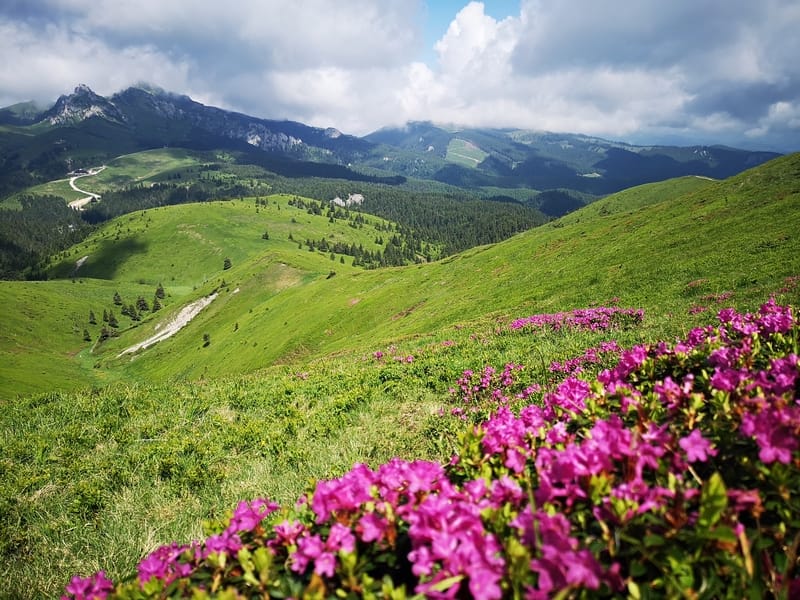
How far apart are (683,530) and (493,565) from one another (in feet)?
3.31

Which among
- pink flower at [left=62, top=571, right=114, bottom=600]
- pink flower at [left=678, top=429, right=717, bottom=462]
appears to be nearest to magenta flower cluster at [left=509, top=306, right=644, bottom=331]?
pink flower at [left=678, top=429, right=717, bottom=462]

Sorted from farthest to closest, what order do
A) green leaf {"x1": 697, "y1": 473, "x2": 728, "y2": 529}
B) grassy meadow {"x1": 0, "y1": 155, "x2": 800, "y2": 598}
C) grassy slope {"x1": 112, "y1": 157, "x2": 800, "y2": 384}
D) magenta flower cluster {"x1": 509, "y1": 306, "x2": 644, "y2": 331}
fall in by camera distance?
→ grassy slope {"x1": 112, "y1": 157, "x2": 800, "y2": 384}, magenta flower cluster {"x1": 509, "y1": 306, "x2": 644, "y2": 331}, grassy meadow {"x1": 0, "y1": 155, "x2": 800, "y2": 598}, green leaf {"x1": 697, "y1": 473, "x2": 728, "y2": 529}

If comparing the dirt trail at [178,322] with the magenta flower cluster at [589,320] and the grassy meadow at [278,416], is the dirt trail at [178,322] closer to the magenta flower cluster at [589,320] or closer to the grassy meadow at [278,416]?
the grassy meadow at [278,416]

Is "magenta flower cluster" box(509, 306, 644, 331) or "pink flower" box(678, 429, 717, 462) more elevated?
"pink flower" box(678, 429, 717, 462)

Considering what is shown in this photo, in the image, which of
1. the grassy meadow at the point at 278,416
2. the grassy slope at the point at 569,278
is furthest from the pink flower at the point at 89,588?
the grassy slope at the point at 569,278

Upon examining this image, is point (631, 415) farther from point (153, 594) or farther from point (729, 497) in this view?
point (153, 594)

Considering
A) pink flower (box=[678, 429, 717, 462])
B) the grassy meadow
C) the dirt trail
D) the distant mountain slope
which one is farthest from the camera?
the dirt trail

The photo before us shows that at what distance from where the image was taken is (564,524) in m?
2.06

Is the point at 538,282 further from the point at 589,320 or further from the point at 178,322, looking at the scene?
the point at 178,322

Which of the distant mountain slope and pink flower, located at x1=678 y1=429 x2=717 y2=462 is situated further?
the distant mountain slope

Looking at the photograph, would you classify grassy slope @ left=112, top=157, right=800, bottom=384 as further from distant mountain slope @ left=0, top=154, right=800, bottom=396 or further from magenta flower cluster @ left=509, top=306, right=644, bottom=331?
magenta flower cluster @ left=509, top=306, right=644, bottom=331

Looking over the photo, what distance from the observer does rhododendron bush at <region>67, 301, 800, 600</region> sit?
195cm

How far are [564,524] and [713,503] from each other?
0.70 metres

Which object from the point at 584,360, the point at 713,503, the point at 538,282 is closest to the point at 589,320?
the point at 584,360
